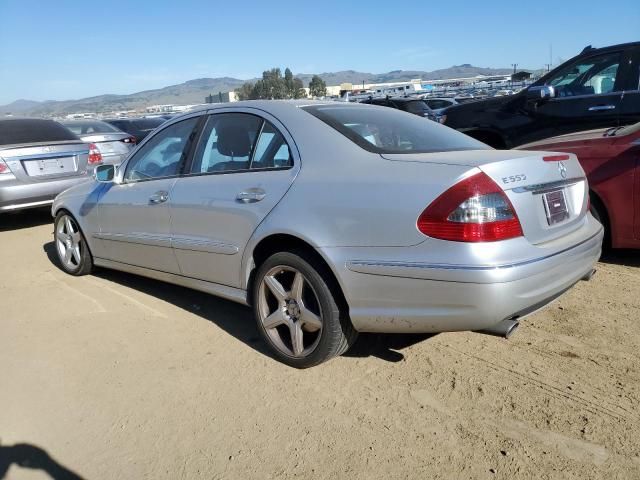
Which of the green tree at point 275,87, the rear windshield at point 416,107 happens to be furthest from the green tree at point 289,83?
the rear windshield at point 416,107

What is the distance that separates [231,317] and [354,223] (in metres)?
1.70

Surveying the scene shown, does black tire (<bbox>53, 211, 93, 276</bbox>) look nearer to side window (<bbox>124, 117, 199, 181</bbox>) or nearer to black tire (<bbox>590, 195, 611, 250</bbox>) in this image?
side window (<bbox>124, 117, 199, 181</bbox>)

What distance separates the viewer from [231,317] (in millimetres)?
4051

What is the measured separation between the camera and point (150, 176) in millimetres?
4223

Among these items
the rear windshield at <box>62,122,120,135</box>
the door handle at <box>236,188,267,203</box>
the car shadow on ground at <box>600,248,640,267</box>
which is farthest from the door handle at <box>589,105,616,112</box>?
the rear windshield at <box>62,122,120,135</box>

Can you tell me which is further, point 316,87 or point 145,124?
point 316,87

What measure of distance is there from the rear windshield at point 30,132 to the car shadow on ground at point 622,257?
23.2ft

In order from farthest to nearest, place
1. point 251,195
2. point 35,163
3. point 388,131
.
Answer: point 35,163 < point 388,131 < point 251,195

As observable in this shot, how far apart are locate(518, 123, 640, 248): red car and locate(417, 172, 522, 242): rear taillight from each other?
229cm

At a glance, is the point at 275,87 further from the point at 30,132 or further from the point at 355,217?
the point at 355,217

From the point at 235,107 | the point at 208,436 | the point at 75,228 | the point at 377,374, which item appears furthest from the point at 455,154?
the point at 75,228

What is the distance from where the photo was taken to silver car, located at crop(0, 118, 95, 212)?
7.12 m

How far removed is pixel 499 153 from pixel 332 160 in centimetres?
89

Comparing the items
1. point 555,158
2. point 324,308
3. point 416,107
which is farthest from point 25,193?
point 416,107
